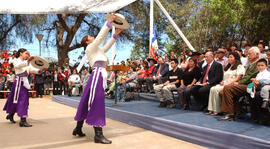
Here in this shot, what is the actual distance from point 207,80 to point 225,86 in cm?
107

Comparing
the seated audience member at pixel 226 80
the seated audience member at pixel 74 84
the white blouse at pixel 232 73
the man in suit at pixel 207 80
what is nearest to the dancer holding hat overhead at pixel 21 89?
the man in suit at pixel 207 80

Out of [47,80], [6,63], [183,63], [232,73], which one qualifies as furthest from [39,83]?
[232,73]

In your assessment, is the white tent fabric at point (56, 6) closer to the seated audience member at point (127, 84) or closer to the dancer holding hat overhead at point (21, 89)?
the seated audience member at point (127, 84)

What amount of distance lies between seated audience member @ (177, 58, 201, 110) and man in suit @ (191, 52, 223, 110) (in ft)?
0.74

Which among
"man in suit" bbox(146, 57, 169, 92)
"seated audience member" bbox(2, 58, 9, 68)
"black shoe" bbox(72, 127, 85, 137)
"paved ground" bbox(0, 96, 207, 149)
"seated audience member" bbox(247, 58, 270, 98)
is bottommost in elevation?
"paved ground" bbox(0, 96, 207, 149)

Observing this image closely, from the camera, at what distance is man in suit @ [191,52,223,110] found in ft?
16.5

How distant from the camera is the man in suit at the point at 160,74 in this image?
7.38 metres

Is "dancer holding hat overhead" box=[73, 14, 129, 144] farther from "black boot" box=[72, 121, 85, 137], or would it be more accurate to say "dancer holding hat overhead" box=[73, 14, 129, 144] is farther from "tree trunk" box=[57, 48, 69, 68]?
"tree trunk" box=[57, 48, 69, 68]

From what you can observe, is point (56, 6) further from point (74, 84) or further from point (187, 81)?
point (187, 81)

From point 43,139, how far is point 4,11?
4.46 m

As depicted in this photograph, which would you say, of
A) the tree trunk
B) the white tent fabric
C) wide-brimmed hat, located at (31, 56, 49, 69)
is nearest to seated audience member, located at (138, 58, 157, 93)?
the white tent fabric

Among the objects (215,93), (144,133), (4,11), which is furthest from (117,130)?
(4,11)

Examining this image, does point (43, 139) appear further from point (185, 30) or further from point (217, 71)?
point (185, 30)

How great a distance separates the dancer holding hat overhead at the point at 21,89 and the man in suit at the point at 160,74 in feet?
11.9
